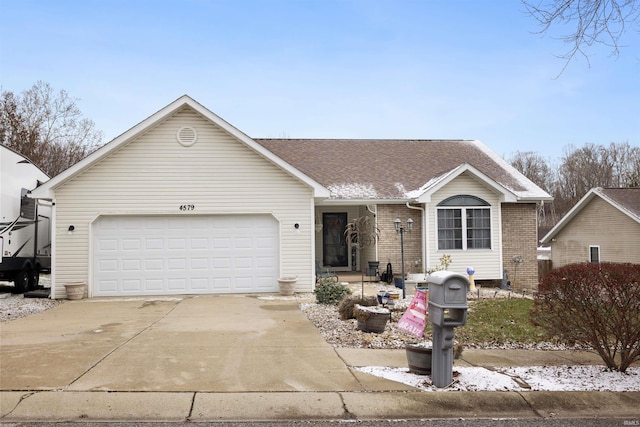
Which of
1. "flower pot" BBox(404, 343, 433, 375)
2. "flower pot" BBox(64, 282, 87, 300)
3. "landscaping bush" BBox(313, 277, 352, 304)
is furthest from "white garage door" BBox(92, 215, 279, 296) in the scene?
"flower pot" BBox(404, 343, 433, 375)

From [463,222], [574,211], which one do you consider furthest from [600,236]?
[463,222]

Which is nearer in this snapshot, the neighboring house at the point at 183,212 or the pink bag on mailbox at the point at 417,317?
the pink bag on mailbox at the point at 417,317

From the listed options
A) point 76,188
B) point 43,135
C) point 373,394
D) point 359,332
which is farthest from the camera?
point 43,135

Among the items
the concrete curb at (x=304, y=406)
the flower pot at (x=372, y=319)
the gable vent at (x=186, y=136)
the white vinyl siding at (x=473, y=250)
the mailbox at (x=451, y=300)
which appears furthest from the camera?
the white vinyl siding at (x=473, y=250)

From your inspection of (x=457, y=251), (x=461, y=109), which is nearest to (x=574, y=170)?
(x=461, y=109)

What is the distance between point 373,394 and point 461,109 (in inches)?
672

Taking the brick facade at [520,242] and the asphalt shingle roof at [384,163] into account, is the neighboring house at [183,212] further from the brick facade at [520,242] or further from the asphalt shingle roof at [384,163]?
the brick facade at [520,242]

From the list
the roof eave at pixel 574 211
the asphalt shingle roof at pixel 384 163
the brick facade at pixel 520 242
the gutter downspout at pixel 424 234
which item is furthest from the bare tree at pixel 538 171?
the gutter downspout at pixel 424 234

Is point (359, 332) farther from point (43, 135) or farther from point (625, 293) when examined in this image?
point (43, 135)

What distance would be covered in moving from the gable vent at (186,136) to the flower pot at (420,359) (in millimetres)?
9759

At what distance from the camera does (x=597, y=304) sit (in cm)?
613

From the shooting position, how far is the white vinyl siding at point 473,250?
16594mm

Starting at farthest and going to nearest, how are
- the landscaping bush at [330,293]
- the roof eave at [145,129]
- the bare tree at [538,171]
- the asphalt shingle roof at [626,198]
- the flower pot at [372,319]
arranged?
the bare tree at [538,171], the asphalt shingle roof at [626,198], the roof eave at [145,129], the landscaping bush at [330,293], the flower pot at [372,319]

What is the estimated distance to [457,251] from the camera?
16.7 metres
